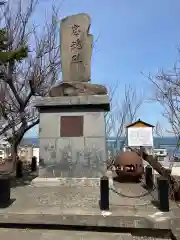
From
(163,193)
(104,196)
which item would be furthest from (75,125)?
(163,193)

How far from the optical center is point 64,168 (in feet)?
24.3

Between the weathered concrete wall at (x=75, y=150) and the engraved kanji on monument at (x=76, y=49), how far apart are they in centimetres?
141

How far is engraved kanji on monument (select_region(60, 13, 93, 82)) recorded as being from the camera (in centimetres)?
850

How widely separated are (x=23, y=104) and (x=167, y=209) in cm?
1050

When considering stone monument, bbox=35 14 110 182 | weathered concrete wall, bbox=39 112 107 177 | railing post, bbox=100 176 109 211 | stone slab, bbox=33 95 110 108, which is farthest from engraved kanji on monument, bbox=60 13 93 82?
railing post, bbox=100 176 109 211

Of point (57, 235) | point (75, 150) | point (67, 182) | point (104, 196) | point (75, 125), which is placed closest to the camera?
point (57, 235)

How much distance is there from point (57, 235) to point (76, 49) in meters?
5.76

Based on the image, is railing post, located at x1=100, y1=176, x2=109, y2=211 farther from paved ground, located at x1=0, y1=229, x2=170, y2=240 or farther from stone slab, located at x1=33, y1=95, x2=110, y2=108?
stone slab, located at x1=33, y1=95, x2=110, y2=108

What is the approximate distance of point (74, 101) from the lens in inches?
305

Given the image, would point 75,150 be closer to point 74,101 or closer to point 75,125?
point 75,125

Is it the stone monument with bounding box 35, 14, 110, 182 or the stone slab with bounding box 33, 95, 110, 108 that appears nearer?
the stone monument with bounding box 35, 14, 110, 182

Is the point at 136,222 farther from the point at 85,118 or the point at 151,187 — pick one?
the point at 85,118

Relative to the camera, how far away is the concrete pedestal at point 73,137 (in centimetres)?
741

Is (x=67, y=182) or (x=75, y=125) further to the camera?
(x=75, y=125)
